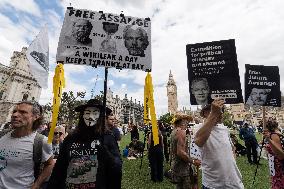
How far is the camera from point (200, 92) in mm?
4406

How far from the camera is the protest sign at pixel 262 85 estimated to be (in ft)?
22.0

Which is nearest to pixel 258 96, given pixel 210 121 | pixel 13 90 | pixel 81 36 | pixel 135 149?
pixel 210 121

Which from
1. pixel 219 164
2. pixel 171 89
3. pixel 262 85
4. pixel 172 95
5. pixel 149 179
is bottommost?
pixel 149 179

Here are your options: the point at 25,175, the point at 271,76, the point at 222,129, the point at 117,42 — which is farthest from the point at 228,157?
the point at 271,76

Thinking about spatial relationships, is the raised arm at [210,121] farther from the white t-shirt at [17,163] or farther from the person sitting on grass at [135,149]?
the person sitting on grass at [135,149]

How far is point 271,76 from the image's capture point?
6.87 m

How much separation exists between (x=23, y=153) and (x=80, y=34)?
2.13 metres

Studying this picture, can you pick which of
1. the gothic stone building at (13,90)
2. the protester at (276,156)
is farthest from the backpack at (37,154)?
the gothic stone building at (13,90)

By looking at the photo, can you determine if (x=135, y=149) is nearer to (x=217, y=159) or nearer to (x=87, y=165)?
(x=217, y=159)

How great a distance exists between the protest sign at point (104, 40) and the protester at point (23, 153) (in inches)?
44.7

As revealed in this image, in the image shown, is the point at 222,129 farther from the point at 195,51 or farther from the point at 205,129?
the point at 195,51

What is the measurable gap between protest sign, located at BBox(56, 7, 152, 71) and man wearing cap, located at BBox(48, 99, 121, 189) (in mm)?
1390

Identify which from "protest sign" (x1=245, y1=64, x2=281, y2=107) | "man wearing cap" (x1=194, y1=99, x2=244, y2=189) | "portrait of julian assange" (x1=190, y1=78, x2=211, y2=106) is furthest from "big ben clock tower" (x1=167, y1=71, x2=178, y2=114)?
"man wearing cap" (x1=194, y1=99, x2=244, y2=189)

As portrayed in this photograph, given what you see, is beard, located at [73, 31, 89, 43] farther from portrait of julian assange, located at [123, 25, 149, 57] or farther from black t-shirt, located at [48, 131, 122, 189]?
black t-shirt, located at [48, 131, 122, 189]
